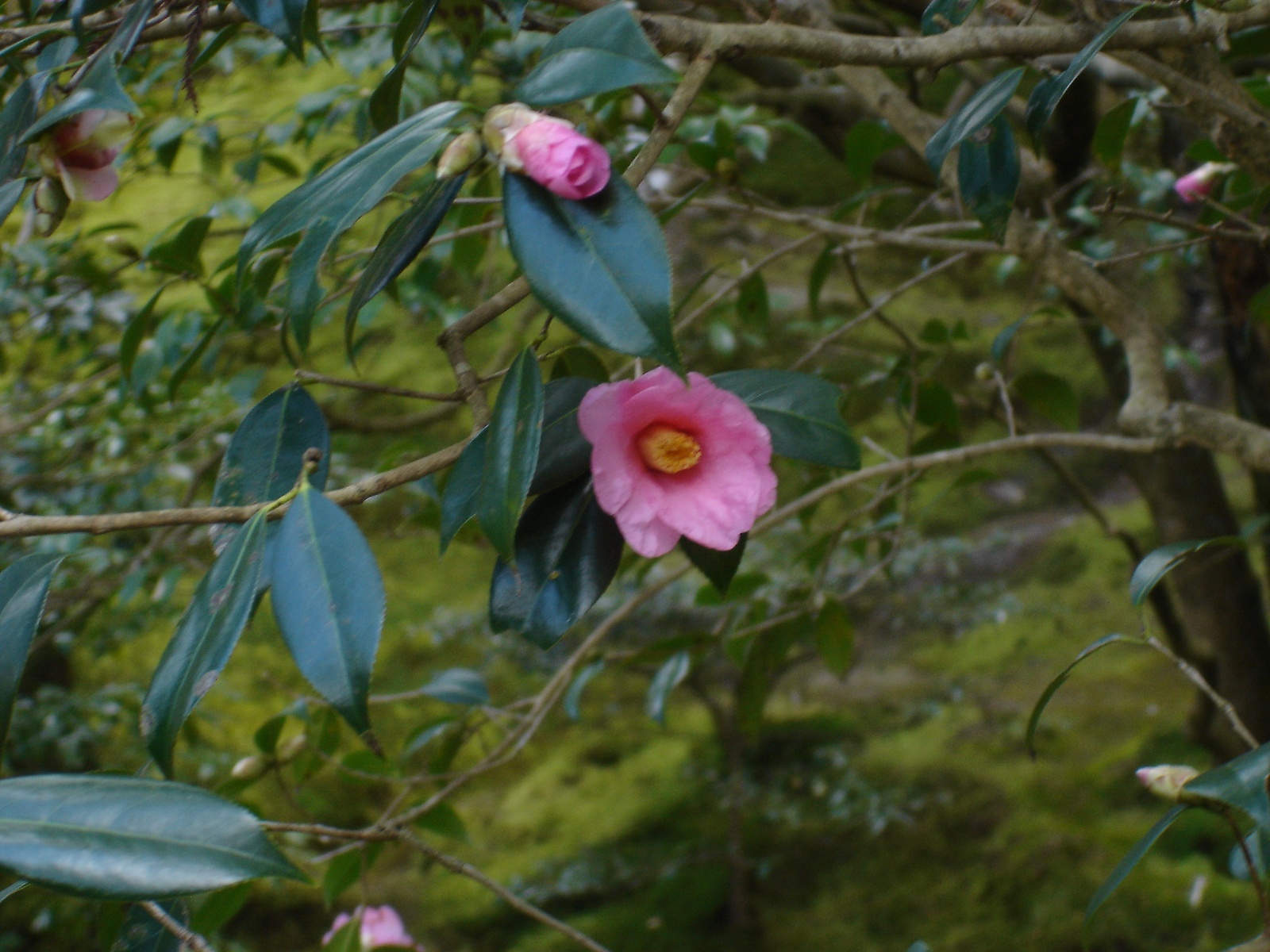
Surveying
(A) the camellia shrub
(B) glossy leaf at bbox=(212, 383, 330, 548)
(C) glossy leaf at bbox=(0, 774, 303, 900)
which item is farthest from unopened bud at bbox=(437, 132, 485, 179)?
(C) glossy leaf at bbox=(0, 774, 303, 900)

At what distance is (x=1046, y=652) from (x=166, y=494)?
202 cm

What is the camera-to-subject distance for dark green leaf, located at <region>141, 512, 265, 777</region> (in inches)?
13.1

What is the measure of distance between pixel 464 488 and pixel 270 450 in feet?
0.34

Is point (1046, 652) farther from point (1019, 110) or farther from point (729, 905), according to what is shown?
point (1019, 110)

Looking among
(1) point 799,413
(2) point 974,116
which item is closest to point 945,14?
(2) point 974,116

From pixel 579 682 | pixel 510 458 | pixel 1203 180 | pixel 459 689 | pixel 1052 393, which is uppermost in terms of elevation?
pixel 510 458

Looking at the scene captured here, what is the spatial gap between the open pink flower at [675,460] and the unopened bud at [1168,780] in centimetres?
21

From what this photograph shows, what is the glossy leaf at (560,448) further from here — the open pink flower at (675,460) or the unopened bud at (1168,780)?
the unopened bud at (1168,780)

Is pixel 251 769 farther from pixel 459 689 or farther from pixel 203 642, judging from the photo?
pixel 203 642

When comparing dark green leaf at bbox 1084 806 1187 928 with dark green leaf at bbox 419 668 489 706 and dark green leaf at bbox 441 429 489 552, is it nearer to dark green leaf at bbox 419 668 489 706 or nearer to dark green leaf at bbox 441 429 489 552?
dark green leaf at bbox 441 429 489 552

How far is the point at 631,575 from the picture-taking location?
7.13 ft

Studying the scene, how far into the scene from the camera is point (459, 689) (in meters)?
0.93

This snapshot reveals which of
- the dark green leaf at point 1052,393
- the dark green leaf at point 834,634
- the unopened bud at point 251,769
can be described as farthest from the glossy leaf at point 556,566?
the dark green leaf at point 1052,393

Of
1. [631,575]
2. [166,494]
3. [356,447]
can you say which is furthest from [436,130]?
[356,447]
